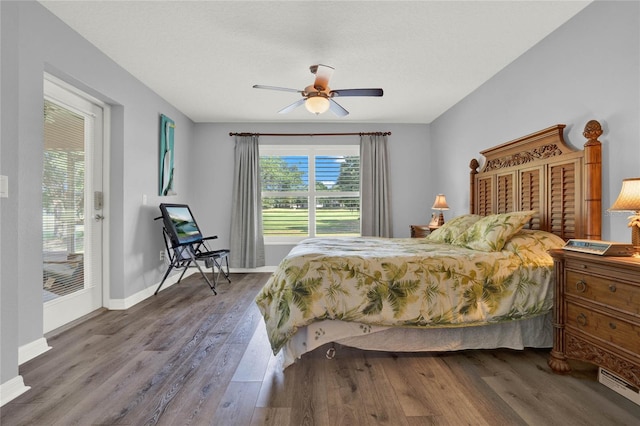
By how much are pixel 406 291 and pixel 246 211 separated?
11.5 feet

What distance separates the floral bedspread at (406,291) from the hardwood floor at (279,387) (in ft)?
0.91

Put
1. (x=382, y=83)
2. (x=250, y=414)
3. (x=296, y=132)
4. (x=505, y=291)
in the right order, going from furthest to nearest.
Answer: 1. (x=296, y=132)
2. (x=382, y=83)
3. (x=505, y=291)
4. (x=250, y=414)

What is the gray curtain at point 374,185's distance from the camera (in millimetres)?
5074

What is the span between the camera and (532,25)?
98.7 inches

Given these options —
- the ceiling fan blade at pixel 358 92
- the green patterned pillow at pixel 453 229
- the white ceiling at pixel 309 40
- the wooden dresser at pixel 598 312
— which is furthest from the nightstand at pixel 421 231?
the wooden dresser at pixel 598 312

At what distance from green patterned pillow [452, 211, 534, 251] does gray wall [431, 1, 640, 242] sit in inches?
19.5

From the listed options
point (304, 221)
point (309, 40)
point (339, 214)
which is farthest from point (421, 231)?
point (309, 40)

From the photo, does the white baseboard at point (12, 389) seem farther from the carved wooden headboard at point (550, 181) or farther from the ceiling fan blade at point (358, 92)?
the carved wooden headboard at point (550, 181)

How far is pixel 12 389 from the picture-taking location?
1674mm

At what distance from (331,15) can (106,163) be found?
2.62m

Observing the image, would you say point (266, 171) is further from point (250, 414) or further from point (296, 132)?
point (250, 414)

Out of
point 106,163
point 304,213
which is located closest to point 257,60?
point 106,163

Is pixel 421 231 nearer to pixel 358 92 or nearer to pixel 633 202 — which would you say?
pixel 358 92

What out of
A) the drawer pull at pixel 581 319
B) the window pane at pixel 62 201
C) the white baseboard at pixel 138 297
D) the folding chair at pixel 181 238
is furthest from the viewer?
the folding chair at pixel 181 238
